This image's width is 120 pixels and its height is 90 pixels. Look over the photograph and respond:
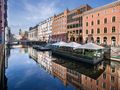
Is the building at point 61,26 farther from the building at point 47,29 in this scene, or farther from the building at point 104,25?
the building at point 104,25

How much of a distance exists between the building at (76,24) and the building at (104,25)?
517 centimetres

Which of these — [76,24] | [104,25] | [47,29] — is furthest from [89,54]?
[47,29]

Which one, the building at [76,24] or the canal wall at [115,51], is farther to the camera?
the building at [76,24]

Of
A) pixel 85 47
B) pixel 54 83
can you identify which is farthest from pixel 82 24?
pixel 54 83

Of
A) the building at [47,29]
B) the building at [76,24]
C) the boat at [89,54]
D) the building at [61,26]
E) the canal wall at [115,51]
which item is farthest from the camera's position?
the building at [47,29]

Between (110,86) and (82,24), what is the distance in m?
55.8

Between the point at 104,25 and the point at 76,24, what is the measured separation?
73.6ft

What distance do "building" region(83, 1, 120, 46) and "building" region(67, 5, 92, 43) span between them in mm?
5166

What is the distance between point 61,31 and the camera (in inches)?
3939

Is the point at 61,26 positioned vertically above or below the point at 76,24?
above

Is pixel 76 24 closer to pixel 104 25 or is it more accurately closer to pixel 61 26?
pixel 104 25

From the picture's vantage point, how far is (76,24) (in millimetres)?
79625

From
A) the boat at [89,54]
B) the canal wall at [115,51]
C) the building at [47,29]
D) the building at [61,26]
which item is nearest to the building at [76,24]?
the building at [61,26]

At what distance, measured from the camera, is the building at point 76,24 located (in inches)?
2980
